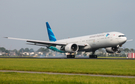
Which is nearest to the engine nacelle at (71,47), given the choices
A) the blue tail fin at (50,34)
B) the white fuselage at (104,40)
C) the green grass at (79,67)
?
the white fuselage at (104,40)

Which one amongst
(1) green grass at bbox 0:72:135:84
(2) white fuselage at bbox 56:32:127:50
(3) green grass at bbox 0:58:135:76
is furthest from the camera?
(2) white fuselage at bbox 56:32:127:50

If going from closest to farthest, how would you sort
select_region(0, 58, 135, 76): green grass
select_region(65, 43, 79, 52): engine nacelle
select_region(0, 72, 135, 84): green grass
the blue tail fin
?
select_region(0, 72, 135, 84): green grass → select_region(0, 58, 135, 76): green grass → select_region(65, 43, 79, 52): engine nacelle → the blue tail fin

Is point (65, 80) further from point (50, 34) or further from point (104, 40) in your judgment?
point (50, 34)

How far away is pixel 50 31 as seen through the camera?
249 feet

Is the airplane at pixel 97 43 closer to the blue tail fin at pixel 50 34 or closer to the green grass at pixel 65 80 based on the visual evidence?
the blue tail fin at pixel 50 34

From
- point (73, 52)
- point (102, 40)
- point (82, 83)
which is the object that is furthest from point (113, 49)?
point (82, 83)

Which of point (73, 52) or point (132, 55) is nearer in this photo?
point (73, 52)

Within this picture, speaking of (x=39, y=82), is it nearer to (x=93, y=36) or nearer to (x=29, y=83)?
(x=29, y=83)

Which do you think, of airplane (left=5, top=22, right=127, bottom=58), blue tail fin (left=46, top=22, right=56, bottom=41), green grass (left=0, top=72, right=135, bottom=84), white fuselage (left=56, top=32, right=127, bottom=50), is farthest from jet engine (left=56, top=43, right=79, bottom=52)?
green grass (left=0, top=72, right=135, bottom=84)

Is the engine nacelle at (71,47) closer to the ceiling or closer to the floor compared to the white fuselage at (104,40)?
closer to the floor

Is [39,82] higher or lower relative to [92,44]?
lower

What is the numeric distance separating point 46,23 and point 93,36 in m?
23.7

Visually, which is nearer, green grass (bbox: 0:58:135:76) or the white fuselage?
green grass (bbox: 0:58:135:76)

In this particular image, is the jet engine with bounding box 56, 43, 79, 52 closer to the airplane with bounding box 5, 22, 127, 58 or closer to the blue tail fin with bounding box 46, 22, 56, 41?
the airplane with bounding box 5, 22, 127, 58
